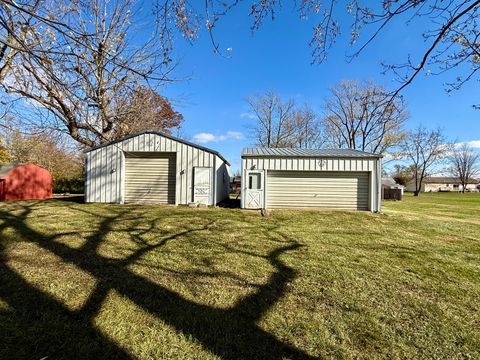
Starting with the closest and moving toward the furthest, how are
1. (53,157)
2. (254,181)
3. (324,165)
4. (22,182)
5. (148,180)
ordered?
(324,165) → (254,181) → (148,180) → (22,182) → (53,157)

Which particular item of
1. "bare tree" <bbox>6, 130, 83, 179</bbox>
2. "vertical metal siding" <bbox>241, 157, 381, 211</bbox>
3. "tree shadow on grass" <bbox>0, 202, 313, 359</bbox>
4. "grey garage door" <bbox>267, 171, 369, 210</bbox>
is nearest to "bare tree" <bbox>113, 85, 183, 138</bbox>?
"vertical metal siding" <bbox>241, 157, 381, 211</bbox>

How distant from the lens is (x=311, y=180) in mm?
11969

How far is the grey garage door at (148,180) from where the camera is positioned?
12.5 meters

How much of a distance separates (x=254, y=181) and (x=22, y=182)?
1388 cm

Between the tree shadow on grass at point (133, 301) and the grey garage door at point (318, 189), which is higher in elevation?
the grey garage door at point (318, 189)

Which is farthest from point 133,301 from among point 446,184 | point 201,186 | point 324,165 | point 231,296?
point 446,184

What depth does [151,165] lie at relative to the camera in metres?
12.5

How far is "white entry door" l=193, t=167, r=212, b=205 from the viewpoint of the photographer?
12094 millimetres

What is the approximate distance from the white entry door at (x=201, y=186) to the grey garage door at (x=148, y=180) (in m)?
1.22

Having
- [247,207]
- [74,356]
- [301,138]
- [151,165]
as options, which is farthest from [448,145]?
[74,356]

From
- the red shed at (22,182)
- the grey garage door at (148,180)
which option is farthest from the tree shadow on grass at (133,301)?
the red shed at (22,182)

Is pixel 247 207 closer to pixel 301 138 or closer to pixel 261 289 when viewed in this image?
pixel 261 289

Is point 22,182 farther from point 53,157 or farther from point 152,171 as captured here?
point 53,157

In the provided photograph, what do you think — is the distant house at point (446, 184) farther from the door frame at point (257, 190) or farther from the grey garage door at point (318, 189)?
the door frame at point (257, 190)
